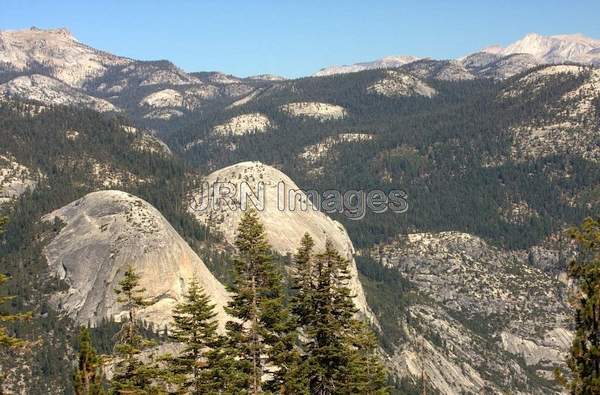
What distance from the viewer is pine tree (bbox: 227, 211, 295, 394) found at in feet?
170

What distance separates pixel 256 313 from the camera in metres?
51.8

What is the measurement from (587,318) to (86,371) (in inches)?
1084

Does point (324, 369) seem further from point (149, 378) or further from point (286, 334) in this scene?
point (149, 378)

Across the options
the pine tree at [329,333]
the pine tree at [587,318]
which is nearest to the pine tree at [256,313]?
the pine tree at [329,333]

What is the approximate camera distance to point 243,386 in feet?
170

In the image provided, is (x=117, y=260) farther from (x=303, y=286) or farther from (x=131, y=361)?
(x=131, y=361)

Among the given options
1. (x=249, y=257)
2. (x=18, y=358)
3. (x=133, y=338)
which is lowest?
(x=18, y=358)

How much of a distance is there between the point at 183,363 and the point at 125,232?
356ft

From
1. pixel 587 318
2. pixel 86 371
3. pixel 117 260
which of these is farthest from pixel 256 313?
pixel 117 260

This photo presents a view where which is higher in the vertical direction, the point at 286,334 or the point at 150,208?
the point at 150,208

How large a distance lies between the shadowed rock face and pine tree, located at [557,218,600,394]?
10271cm

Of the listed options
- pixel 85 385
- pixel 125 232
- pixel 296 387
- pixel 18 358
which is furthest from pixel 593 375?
pixel 125 232

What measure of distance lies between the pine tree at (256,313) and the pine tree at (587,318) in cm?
2056

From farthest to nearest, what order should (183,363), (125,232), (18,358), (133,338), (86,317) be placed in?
1. (125,232)
2. (86,317)
3. (18,358)
4. (183,363)
5. (133,338)
